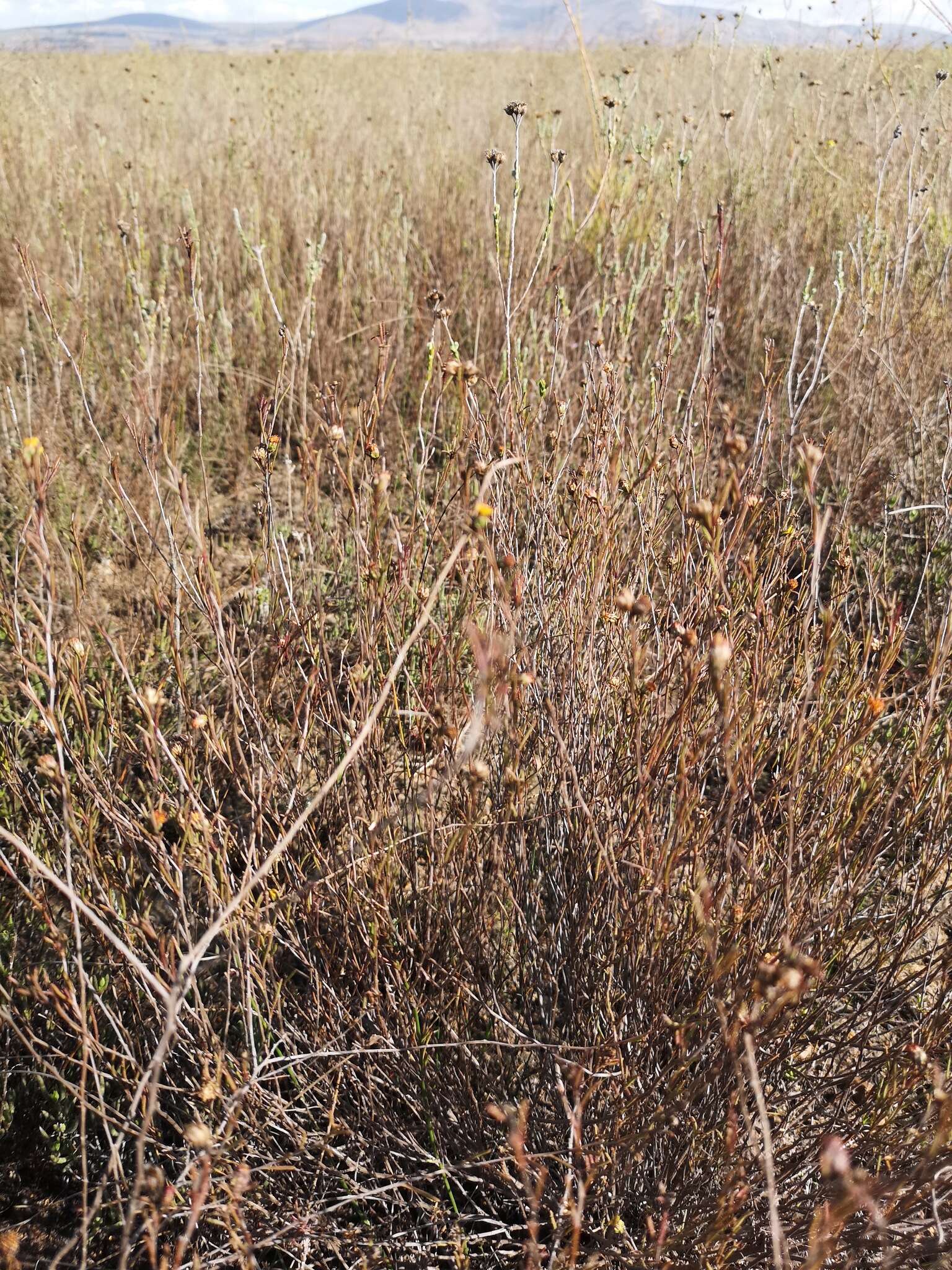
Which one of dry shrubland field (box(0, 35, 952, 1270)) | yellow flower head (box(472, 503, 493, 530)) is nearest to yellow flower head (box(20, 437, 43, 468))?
dry shrubland field (box(0, 35, 952, 1270))

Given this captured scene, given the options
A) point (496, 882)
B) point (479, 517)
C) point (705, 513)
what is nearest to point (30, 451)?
point (479, 517)

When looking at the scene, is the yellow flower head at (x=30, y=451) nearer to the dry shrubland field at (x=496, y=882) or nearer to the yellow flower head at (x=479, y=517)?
the dry shrubland field at (x=496, y=882)

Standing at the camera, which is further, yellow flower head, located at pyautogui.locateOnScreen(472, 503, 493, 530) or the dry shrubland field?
the dry shrubland field

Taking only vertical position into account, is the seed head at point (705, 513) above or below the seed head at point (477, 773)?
above

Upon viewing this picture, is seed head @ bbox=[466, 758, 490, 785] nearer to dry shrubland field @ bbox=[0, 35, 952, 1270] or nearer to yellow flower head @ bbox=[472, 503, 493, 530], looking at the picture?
Answer: dry shrubland field @ bbox=[0, 35, 952, 1270]

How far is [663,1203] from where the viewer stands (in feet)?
3.06

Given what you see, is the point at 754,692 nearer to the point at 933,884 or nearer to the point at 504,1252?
the point at 504,1252

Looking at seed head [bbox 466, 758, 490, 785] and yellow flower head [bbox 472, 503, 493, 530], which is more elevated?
yellow flower head [bbox 472, 503, 493, 530]

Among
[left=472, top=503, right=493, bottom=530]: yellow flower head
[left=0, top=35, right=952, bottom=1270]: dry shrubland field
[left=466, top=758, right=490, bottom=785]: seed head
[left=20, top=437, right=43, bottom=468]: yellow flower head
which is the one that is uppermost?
[left=20, top=437, right=43, bottom=468]: yellow flower head

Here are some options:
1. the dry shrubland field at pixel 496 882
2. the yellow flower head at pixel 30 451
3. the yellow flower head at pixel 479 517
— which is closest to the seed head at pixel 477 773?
the dry shrubland field at pixel 496 882

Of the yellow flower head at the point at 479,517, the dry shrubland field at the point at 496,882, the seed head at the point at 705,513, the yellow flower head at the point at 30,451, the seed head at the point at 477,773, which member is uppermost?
the yellow flower head at the point at 30,451

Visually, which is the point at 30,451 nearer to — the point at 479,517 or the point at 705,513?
the point at 479,517

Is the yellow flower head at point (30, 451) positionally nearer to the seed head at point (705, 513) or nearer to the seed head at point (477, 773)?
the seed head at point (477, 773)

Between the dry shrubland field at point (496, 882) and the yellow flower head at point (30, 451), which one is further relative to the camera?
the dry shrubland field at point (496, 882)
